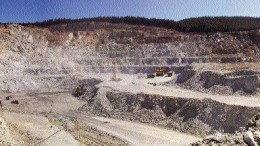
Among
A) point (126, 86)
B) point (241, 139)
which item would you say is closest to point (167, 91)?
point (126, 86)

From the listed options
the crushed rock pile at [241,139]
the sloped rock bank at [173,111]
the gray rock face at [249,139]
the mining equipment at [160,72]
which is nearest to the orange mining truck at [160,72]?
the mining equipment at [160,72]

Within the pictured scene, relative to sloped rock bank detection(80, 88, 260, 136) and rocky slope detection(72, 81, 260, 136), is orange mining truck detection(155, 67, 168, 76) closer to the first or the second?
rocky slope detection(72, 81, 260, 136)

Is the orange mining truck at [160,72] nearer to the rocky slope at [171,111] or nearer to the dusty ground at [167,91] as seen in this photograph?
the dusty ground at [167,91]

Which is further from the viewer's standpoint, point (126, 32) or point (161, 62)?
point (126, 32)

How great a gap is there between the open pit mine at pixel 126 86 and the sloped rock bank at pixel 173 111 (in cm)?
10

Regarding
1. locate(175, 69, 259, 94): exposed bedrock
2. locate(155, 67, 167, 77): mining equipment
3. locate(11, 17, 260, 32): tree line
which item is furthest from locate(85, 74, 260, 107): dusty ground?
locate(11, 17, 260, 32): tree line

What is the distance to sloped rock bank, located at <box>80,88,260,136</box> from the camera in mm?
32812

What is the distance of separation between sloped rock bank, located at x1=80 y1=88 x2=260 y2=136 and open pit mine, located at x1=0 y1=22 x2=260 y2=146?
0.10 m

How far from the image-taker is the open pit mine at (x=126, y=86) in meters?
32.4

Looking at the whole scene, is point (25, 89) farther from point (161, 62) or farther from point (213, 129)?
point (213, 129)

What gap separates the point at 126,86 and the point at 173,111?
43.0ft

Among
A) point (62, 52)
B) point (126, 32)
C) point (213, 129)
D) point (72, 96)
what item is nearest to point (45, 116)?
point (72, 96)

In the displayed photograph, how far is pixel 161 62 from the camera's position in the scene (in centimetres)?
6700

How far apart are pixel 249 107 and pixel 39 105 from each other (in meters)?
25.8
